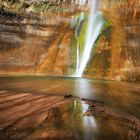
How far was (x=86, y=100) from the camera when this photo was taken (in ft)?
39.2

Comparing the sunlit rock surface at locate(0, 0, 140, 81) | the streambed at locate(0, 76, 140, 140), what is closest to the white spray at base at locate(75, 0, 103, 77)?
the sunlit rock surface at locate(0, 0, 140, 81)

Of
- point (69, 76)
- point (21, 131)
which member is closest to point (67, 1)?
point (69, 76)

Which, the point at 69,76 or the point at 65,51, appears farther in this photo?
the point at 65,51

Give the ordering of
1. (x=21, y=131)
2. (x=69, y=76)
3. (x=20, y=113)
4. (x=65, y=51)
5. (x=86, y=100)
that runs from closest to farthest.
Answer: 1. (x=21, y=131)
2. (x=20, y=113)
3. (x=86, y=100)
4. (x=69, y=76)
5. (x=65, y=51)

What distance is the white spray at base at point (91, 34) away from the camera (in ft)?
74.0

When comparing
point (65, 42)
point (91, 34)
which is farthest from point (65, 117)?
point (91, 34)

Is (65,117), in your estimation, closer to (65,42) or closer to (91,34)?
(65,42)

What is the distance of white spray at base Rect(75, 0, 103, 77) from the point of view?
22.5 metres

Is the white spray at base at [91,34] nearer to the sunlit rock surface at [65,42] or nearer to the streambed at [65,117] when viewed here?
the sunlit rock surface at [65,42]

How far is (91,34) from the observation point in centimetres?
2477

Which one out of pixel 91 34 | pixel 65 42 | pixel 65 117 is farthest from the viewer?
pixel 91 34

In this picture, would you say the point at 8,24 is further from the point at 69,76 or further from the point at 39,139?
the point at 39,139

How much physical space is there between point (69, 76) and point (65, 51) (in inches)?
118

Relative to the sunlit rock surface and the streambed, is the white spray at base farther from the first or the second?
the streambed
